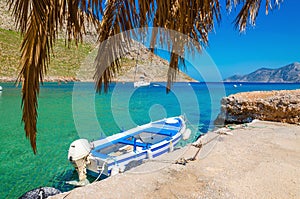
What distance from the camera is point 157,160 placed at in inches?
174

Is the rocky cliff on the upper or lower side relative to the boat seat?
upper

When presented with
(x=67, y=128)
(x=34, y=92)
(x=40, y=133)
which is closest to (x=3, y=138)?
(x=40, y=133)

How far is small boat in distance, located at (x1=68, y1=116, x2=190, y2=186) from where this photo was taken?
5570 mm

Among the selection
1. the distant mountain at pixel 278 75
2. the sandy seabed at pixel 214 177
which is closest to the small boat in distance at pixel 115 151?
the sandy seabed at pixel 214 177

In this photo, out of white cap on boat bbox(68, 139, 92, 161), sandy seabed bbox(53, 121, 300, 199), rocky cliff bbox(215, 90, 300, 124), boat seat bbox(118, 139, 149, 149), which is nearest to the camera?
sandy seabed bbox(53, 121, 300, 199)

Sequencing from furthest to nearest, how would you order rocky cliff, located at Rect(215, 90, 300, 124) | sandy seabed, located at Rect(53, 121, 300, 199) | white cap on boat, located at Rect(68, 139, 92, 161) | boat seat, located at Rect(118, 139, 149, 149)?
rocky cliff, located at Rect(215, 90, 300, 124), boat seat, located at Rect(118, 139, 149, 149), white cap on boat, located at Rect(68, 139, 92, 161), sandy seabed, located at Rect(53, 121, 300, 199)

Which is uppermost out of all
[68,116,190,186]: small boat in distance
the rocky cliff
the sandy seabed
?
the rocky cliff

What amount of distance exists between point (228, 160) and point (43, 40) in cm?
420

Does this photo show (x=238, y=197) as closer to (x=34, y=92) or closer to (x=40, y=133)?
(x=34, y=92)

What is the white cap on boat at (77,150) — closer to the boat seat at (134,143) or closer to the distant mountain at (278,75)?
the boat seat at (134,143)

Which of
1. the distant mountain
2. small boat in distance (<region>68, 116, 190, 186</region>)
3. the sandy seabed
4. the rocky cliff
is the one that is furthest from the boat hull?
the distant mountain

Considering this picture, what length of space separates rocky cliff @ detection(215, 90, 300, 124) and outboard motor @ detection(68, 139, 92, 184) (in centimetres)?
853

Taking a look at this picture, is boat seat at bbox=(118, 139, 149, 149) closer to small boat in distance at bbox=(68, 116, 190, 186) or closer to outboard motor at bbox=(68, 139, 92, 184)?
small boat in distance at bbox=(68, 116, 190, 186)

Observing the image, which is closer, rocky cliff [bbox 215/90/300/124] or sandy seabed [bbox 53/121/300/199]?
sandy seabed [bbox 53/121/300/199]
